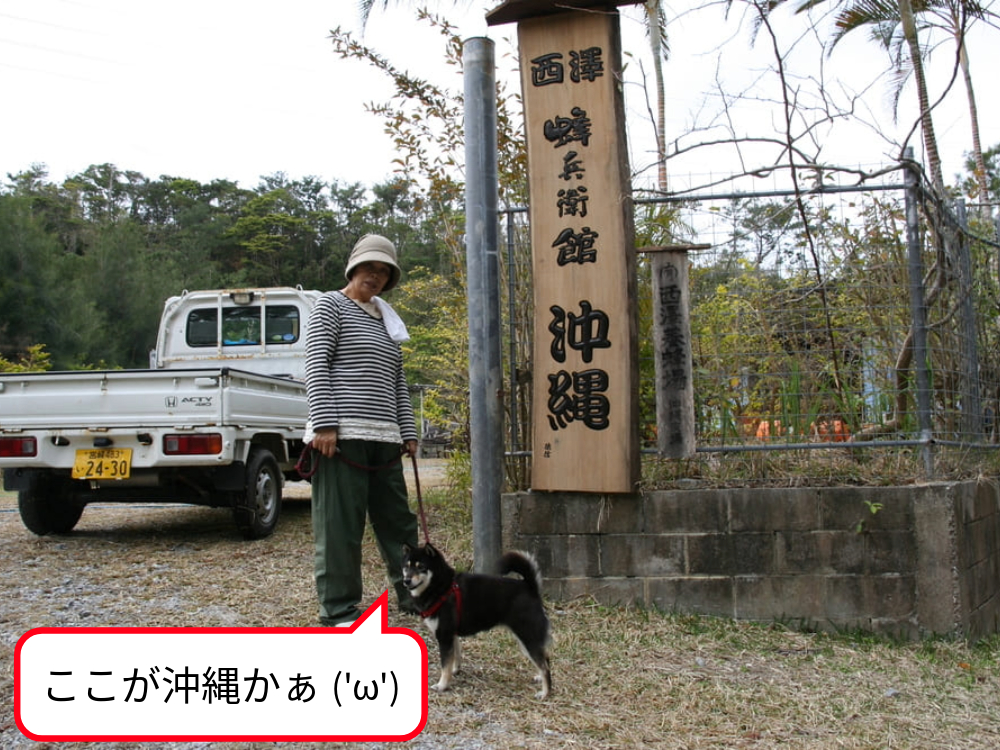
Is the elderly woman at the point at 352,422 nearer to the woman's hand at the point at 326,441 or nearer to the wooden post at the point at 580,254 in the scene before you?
the woman's hand at the point at 326,441

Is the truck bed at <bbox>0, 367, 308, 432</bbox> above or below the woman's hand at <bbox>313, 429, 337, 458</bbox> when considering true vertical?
above

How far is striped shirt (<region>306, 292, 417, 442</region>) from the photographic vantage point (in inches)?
152

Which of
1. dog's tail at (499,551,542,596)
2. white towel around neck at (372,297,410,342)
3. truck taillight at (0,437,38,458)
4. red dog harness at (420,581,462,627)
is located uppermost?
white towel around neck at (372,297,410,342)

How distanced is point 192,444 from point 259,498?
83cm

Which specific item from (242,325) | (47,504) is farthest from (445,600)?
(242,325)

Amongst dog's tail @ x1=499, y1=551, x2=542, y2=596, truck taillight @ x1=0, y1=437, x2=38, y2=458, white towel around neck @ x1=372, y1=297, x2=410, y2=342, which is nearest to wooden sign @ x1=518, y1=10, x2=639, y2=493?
white towel around neck @ x1=372, y1=297, x2=410, y2=342

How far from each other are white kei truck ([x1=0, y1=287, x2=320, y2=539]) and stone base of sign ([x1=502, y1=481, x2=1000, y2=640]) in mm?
2539

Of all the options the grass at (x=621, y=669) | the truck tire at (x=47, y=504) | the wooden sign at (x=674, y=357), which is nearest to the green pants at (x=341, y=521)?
the grass at (x=621, y=669)

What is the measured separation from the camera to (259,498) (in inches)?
262

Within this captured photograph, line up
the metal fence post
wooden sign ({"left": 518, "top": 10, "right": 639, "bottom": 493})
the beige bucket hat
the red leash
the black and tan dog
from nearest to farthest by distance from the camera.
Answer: the black and tan dog
the red leash
the beige bucket hat
wooden sign ({"left": 518, "top": 10, "right": 639, "bottom": 493})
the metal fence post

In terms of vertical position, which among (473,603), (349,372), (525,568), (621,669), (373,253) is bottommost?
(621,669)

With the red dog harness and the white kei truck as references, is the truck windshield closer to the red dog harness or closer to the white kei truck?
the white kei truck

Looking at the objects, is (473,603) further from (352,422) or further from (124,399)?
(124,399)

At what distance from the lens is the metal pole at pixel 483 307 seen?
4.77 meters
